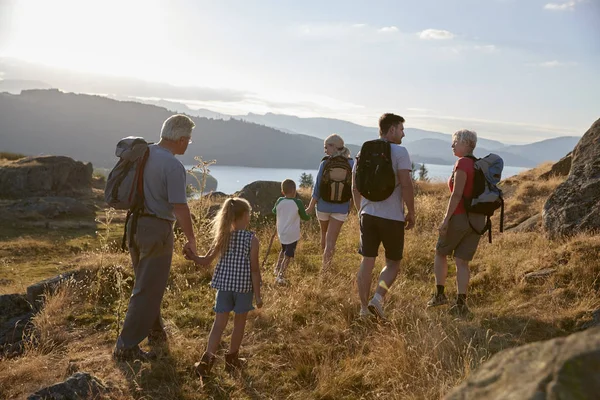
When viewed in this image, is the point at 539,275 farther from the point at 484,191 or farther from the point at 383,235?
the point at 383,235

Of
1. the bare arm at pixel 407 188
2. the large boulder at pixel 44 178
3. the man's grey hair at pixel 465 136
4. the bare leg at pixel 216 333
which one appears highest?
the man's grey hair at pixel 465 136

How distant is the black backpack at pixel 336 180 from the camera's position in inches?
264

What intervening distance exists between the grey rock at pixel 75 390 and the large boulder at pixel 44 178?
21.6 meters

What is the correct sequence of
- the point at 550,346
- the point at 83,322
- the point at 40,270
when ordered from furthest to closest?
the point at 40,270 → the point at 83,322 → the point at 550,346

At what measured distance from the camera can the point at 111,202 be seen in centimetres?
455

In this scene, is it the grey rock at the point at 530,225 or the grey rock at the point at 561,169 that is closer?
the grey rock at the point at 530,225

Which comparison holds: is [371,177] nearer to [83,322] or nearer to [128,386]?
[128,386]

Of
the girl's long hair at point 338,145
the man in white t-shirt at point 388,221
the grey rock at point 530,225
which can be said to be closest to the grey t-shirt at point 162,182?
the man in white t-shirt at point 388,221

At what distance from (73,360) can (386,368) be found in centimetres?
311

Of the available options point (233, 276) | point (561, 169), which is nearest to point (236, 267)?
point (233, 276)

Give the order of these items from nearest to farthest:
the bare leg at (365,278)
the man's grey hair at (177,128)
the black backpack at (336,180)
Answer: the man's grey hair at (177,128)
the bare leg at (365,278)
the black backpack at (336,180)

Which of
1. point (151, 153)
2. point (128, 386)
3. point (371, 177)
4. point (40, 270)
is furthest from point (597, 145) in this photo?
point (40, 270)

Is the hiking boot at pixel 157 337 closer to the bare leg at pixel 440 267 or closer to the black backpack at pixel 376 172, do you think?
the black backpack at pixel 376 172

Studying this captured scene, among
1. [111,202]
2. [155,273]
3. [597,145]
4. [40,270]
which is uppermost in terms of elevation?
[597,145]
